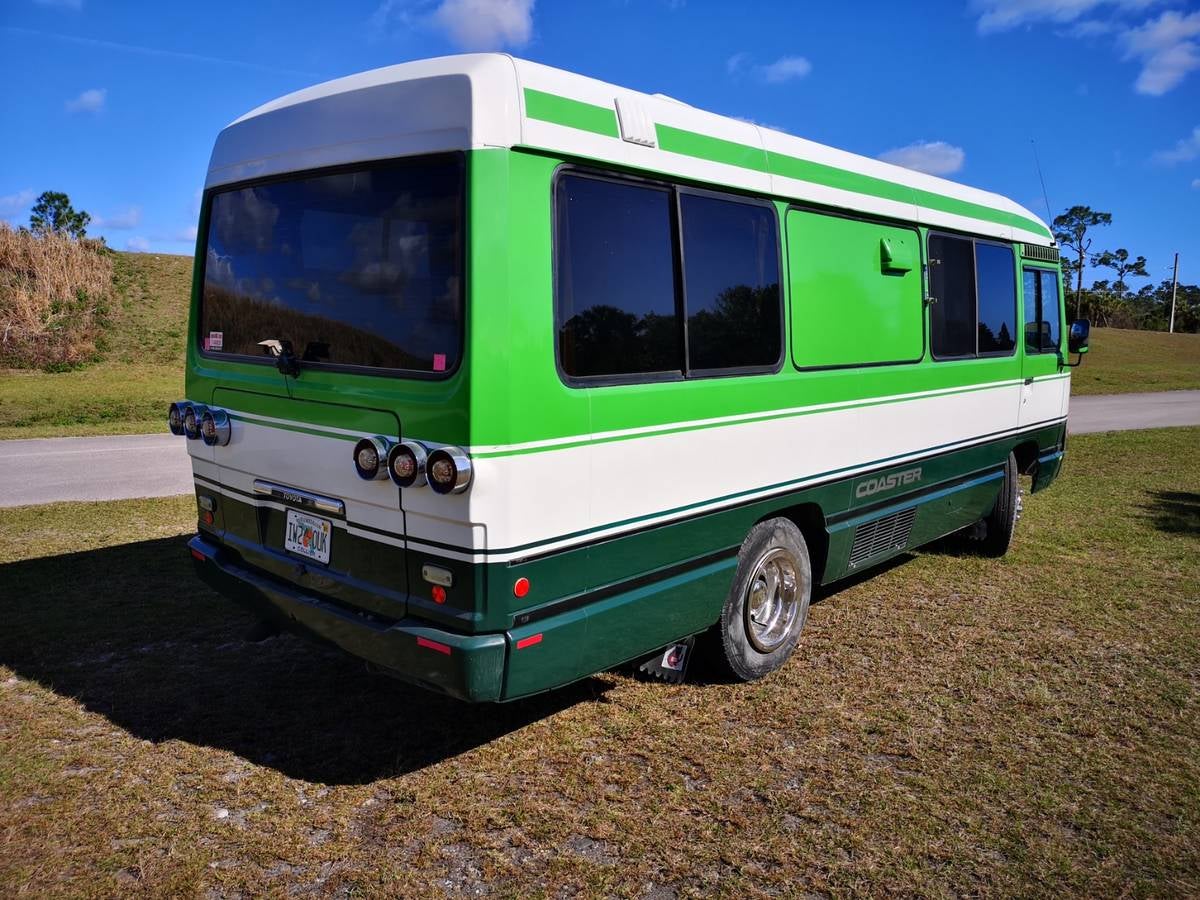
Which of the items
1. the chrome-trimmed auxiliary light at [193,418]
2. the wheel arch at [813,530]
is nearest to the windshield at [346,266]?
the chrome-trimmed auxiliary light at [193,418]

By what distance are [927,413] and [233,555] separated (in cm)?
437

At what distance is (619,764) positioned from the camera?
4.05 metres

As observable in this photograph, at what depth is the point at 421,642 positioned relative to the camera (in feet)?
11.6

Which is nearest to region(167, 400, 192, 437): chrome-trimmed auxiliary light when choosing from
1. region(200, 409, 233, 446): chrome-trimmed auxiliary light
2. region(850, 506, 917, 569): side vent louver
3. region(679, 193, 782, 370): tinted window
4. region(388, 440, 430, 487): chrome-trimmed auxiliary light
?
region(200, 409, 233, 446): chrome-trimmed auxiliary light

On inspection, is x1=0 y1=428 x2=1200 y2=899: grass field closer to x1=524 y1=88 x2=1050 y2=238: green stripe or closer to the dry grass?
x1=524 y1=88 x2=1050 y2=238: green stripe

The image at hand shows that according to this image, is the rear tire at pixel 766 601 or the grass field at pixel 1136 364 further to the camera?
the grass field at pixel 1136 364

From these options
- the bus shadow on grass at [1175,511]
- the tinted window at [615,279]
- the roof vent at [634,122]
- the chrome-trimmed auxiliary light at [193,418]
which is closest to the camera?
the tinted window at [615,279]

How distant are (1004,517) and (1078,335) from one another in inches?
102

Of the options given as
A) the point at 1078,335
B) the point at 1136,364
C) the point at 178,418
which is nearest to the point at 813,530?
the point at 178,418

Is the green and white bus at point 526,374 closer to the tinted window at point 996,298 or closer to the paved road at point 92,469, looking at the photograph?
the tinted window at point 996,298

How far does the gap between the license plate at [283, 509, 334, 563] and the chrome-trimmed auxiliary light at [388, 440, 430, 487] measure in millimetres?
624

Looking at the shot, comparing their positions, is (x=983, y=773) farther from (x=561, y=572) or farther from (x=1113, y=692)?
(x=561, y=572)

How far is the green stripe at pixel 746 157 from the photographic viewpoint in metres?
3.61

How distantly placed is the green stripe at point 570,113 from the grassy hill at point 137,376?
13.0 meters
